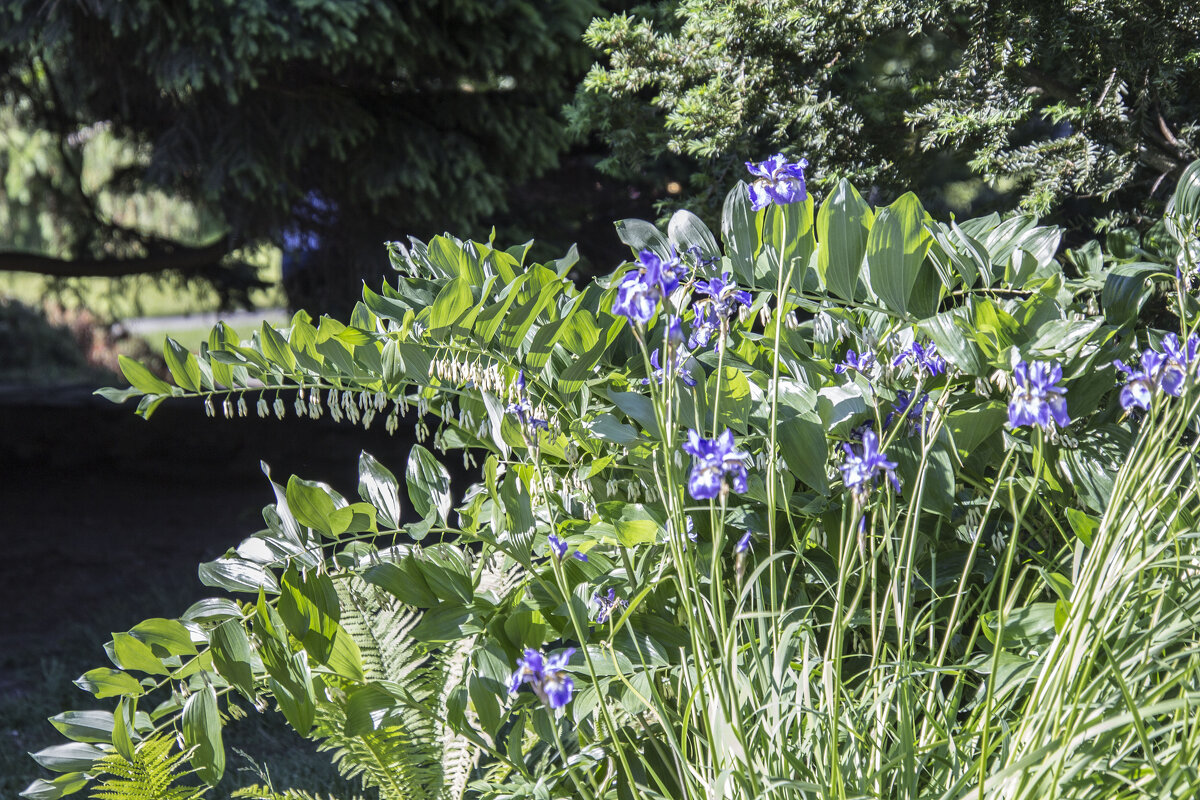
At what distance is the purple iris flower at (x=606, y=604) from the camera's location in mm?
1256

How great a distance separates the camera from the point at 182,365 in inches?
56.9

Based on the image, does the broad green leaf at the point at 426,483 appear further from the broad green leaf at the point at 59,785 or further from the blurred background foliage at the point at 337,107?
the blurred background foliage at the point at 337,107

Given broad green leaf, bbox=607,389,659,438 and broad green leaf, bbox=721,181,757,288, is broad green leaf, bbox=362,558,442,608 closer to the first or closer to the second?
broad green leaf, bbox=607,389,659,438

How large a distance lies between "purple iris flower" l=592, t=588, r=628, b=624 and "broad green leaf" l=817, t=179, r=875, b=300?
557 millimetres

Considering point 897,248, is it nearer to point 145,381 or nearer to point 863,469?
point 863,469

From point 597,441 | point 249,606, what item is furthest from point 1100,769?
point 249,606

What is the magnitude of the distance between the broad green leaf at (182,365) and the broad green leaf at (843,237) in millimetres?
991

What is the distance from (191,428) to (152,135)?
2.12 meters

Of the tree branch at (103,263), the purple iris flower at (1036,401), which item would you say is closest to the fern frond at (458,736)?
the purple iris flower at (1036,401)

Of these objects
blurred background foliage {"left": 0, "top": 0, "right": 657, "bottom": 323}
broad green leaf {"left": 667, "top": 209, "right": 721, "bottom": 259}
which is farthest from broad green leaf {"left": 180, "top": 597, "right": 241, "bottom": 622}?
blurred background foliage {"left": 0, "top": 0, "right": 657, "bottom": 323}

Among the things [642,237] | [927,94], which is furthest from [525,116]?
[642,237]

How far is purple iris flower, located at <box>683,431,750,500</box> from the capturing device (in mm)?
874

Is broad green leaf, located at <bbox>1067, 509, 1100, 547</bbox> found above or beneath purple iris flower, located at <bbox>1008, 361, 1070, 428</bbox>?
beneath

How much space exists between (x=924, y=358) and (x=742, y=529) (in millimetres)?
368
